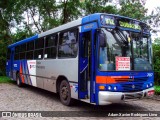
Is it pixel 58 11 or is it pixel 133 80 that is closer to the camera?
pixel 133 80

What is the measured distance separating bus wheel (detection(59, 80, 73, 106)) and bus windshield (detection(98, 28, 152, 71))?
2.22 m

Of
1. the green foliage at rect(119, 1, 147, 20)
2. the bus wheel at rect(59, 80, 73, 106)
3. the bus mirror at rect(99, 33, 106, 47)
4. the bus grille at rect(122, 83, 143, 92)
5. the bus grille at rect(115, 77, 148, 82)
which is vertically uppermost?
the green foliage at rect(119, 1, 147, 20)

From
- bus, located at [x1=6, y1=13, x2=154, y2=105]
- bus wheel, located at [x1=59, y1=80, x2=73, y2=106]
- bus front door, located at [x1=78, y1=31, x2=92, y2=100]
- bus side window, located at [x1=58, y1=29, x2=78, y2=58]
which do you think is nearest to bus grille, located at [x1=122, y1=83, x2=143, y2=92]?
bus, located at [x1=6, y1=13, x2=154, y2=105]

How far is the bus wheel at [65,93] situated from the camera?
28.2 ft

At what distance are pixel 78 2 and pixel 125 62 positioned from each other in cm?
1590

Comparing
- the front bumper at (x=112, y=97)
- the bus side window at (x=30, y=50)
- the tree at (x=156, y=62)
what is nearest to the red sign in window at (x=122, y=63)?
the front bumper at (x=112, y=97)

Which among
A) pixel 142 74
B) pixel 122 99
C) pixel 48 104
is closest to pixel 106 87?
pixel 122 99

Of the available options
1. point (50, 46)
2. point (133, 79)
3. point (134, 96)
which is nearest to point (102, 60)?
point (133, 79)

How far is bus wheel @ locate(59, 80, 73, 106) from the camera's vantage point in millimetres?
8602

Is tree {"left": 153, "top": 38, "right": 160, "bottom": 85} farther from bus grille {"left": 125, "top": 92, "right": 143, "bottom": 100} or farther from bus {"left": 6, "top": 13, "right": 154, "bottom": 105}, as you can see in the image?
bus grille {"left": 125, "top": 92, "right": 143, "bottom": 100}

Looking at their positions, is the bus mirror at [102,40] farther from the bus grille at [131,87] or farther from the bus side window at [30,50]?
the bus side window at [30,50]

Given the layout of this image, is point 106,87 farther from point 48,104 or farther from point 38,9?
point 38,9

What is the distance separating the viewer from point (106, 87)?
22.4ft

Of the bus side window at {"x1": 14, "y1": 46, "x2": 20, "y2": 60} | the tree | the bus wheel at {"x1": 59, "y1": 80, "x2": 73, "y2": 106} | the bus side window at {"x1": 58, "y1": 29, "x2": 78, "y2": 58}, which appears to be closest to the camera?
the bus side window at {"x1": 58, "y1": 29, "x2": 78, "y2": 58}
